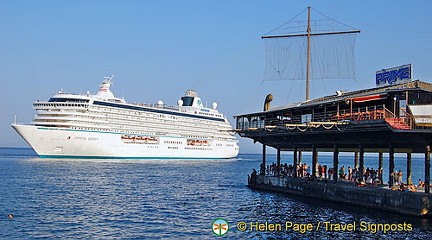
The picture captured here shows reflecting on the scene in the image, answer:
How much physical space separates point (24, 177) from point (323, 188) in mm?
33707

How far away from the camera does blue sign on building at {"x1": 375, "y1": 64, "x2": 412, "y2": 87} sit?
3206 cm

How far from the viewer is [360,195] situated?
1179 inches

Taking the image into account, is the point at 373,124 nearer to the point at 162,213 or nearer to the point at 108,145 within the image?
the point at 162,213

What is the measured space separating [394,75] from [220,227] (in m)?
18.1

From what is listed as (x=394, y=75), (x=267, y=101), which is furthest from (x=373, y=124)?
(x=267, y=101)

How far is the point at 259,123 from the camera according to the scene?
43.1m

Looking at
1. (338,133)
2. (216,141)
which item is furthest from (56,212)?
(216,141)

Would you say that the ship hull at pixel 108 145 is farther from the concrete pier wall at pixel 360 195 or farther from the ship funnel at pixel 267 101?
the concrete pier wall at pixel 360 195

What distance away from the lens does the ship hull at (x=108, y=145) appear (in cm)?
8512

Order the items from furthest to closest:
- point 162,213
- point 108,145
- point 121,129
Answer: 1. point 121,129
2. point 108,145
3. point 162,213

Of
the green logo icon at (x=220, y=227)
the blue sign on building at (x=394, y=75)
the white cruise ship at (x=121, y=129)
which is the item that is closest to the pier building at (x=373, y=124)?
the blue sign on building at (x=394, y=75)

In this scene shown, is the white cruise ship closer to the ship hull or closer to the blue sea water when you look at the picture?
the ship hull

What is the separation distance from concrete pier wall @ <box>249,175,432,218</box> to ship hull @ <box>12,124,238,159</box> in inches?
2210

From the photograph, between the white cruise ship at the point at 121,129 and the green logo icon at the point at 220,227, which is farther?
the white cruise ship at the point at 121,129
